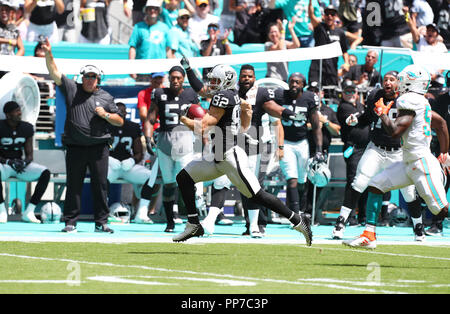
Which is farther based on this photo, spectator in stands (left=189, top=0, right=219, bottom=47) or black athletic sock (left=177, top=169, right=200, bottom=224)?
spectator in stands (left=189, top=0, right=219, bottom=47)

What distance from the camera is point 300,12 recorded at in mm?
17656

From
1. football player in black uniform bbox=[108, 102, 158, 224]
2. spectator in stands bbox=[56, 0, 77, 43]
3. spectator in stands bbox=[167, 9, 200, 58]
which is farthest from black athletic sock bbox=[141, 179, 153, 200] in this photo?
spectator in stands bbox=[56, 0, 77, 43]

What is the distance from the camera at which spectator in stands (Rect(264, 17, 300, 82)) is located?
51.1 feet

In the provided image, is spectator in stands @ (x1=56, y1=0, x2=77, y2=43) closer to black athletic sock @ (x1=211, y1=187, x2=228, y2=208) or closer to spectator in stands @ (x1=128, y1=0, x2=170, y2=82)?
spectator in stands @ (x1=128, y1=0, x2=170, y2=82)

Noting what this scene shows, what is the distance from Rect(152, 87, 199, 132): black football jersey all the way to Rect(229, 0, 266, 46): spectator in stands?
5614 millimetres

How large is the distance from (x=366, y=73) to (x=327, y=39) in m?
0.93

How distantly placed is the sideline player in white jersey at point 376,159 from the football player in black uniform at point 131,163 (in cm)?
354

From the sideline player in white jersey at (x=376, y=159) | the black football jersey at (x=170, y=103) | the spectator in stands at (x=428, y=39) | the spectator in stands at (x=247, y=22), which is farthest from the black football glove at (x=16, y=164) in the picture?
the spectator in stands at (x=428, y=39)

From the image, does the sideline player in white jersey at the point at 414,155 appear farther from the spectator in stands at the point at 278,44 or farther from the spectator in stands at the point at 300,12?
the spectator in stands at the point at 300,12

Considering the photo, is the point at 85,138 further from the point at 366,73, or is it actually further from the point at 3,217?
the point at 366,73

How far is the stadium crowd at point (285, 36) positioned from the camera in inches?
559

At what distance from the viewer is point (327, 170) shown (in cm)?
1385

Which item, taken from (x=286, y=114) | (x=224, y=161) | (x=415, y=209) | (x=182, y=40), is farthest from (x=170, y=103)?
(x=182, y=40)
